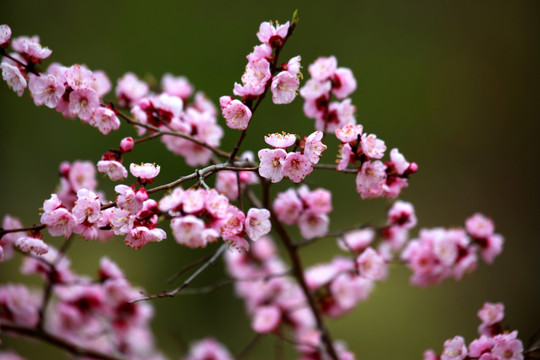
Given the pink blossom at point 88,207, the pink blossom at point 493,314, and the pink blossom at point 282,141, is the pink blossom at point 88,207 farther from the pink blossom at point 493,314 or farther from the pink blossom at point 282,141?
the pink blossom at point 493,314

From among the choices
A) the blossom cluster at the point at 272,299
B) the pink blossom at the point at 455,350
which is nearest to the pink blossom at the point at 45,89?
the blossom cluster at the point at 272,299

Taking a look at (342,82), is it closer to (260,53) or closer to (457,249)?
(260,53)

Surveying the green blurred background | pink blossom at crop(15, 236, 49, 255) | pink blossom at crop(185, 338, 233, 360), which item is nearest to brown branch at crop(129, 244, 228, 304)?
pink blossom at crop(15, 236, 49, 255)

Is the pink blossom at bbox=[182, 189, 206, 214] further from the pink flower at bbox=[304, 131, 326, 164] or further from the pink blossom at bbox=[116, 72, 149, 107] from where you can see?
the pink blossom at bbox=[116, 72, 149, 107]

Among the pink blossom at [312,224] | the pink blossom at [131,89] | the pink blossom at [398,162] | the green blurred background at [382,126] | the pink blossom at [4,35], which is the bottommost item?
the pink blossom at [398,162]

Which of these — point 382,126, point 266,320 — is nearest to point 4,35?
point 266,320
